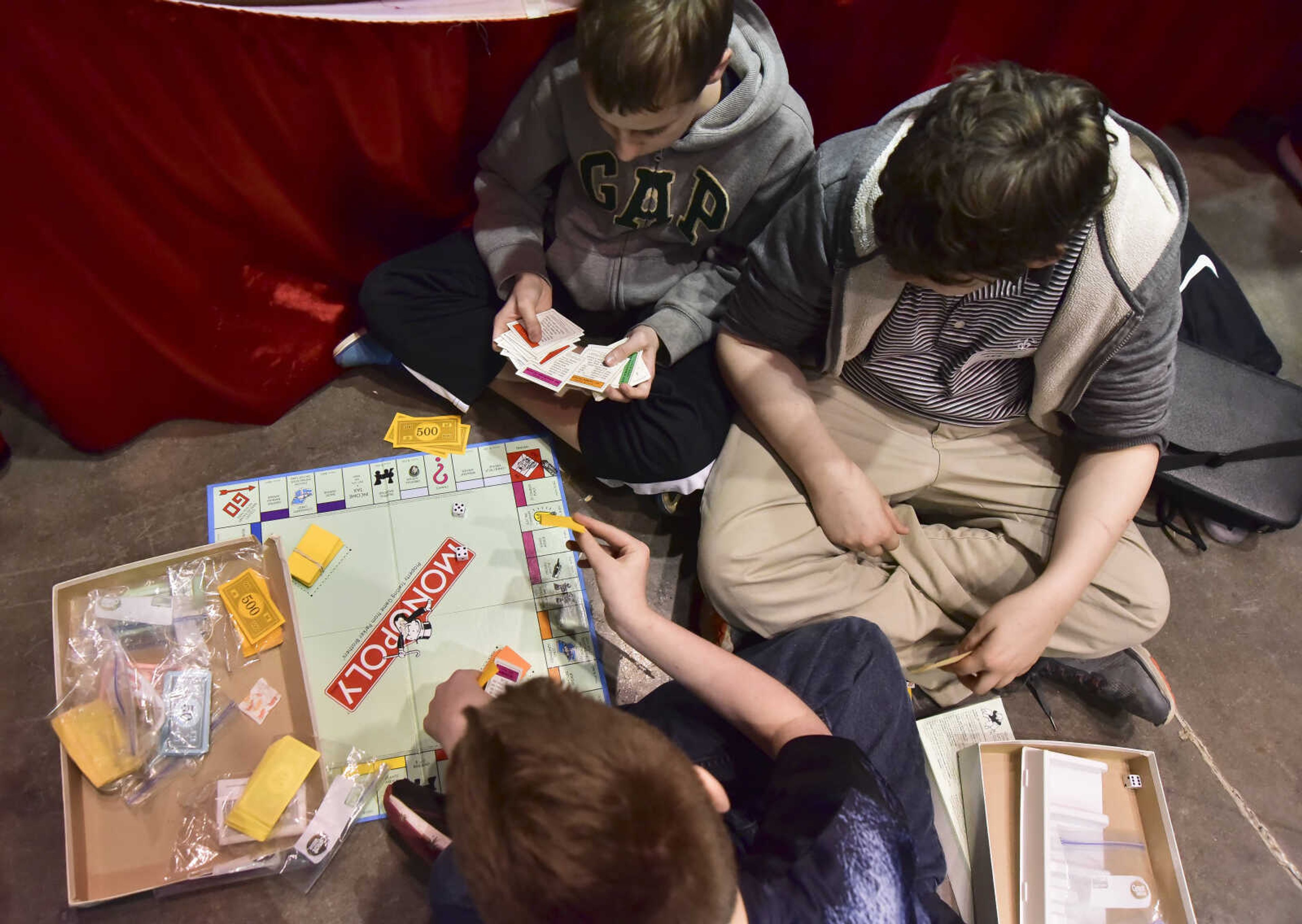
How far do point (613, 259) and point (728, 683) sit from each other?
27.8 inches

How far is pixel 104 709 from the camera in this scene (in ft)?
3.51

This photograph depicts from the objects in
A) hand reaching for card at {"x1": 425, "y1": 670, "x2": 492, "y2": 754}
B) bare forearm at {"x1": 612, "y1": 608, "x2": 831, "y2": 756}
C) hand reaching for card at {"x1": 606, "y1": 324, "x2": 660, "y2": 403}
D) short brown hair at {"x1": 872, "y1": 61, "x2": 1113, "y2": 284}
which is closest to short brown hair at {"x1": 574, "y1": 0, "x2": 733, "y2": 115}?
short brown hair at {"x1": 872, "y1": 61, "x2": 1113, "y2": 284}

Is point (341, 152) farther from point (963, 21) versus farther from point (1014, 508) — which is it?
point (1014, 508)

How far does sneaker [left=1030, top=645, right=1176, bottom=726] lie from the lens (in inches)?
50.3

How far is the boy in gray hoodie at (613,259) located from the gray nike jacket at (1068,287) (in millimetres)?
110

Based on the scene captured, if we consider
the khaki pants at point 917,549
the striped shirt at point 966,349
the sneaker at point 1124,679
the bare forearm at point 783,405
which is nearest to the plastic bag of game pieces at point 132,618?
the khaki pants at point 917,549

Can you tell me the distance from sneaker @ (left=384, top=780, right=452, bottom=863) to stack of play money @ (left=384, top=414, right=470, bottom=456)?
0.54 metres

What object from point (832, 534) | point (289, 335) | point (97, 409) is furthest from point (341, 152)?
point (832, 534)

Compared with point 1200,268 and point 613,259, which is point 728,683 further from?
point 1200,268

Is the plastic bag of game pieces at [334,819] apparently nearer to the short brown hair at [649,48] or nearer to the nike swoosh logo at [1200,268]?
the short brown hair at [649,48]

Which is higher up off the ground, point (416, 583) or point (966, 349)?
point (966, 349)

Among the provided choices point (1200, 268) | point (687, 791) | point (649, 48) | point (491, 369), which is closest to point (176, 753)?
point (491, 369)

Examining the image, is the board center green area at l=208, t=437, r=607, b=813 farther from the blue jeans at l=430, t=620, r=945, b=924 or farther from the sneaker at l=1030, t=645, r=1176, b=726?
the sneaker at l=1030, t=645, r=1176, b=726

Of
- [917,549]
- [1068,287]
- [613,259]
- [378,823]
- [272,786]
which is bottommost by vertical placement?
[378,823]
